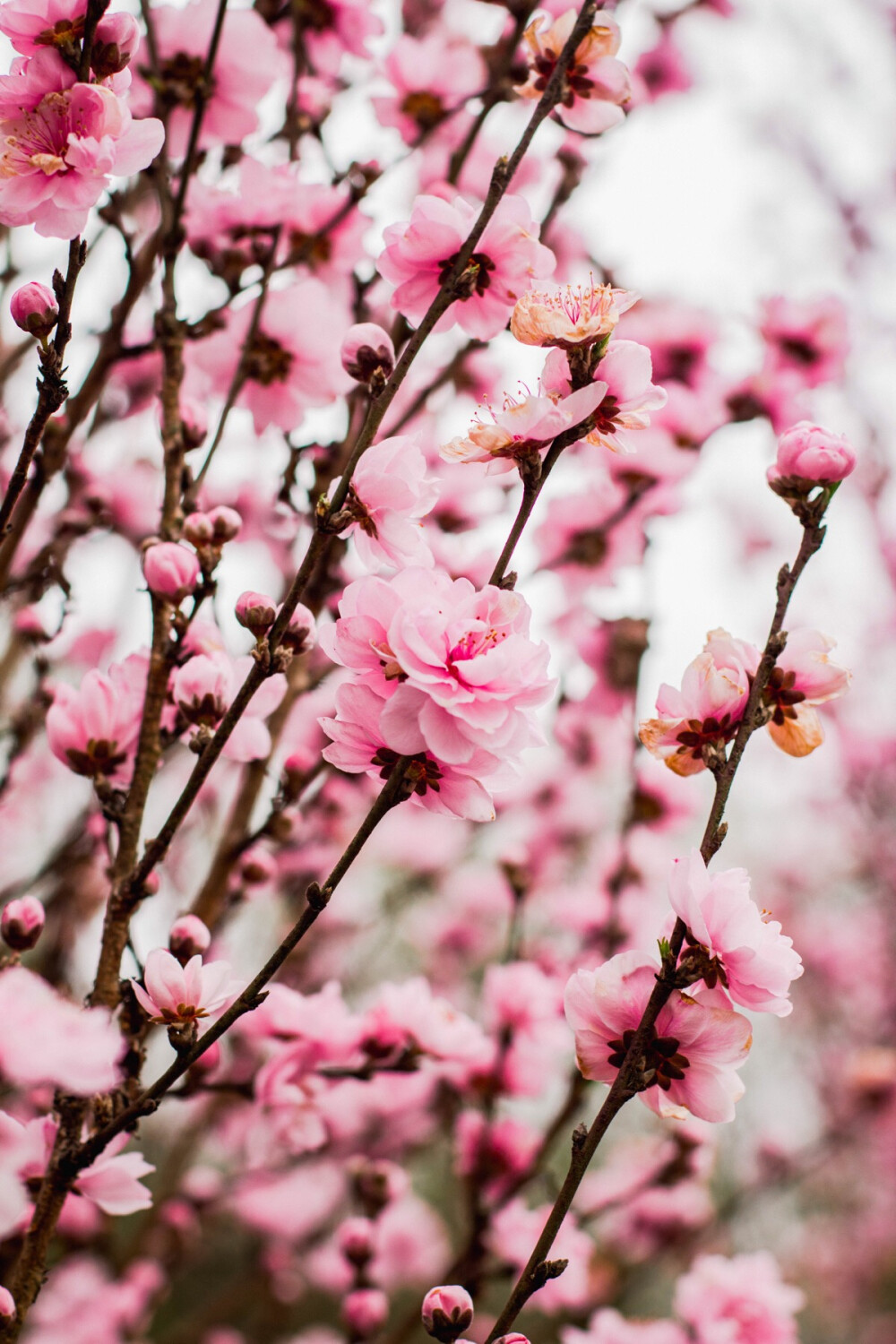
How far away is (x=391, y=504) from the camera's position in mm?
793

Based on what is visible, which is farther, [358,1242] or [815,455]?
[358,1242]

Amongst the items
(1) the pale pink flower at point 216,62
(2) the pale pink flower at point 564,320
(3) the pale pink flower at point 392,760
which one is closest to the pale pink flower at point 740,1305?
(3) the pale pink flower at point 392,760

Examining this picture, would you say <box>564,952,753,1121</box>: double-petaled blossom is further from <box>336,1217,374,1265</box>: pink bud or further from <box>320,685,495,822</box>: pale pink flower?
<box>336,1217,374,1265</box>: pink bud

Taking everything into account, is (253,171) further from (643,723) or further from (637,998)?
(637,998)

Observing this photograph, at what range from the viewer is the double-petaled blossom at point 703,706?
85 centimetres

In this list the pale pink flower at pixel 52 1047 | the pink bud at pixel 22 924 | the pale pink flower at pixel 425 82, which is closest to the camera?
the pale pink flower at pixel 52 1047

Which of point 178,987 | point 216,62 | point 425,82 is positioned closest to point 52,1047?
point 178,987

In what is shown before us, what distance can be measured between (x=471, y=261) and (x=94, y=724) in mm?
575

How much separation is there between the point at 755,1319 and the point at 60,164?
5.05 feet

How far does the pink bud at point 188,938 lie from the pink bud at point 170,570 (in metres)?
0.31

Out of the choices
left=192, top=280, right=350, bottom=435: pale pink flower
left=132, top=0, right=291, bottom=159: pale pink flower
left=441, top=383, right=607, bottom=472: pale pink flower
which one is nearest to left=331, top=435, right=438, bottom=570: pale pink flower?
left=441, top=383, right=607, bottom=472: pale pink flower

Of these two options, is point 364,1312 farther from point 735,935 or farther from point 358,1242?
point 735,935

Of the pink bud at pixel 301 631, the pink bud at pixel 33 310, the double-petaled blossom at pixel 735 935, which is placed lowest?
the double-petaled blossom at pixel 735 935

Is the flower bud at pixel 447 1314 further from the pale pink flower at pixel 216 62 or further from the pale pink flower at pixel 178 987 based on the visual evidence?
the pale pink flower at pixel 216 62
